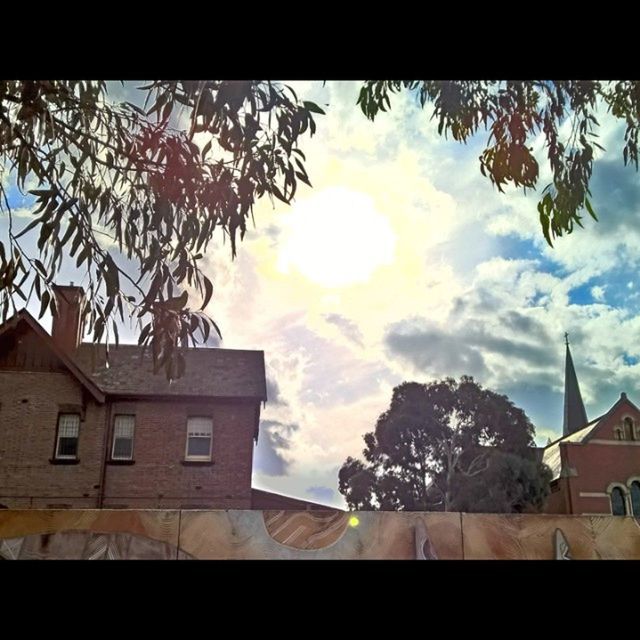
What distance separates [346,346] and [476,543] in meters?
7.64

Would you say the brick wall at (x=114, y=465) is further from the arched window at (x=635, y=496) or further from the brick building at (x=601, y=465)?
the arched window at (x=635, y=496)

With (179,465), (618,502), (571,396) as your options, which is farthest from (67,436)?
(571,396)

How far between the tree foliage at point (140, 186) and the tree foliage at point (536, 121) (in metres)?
0.57

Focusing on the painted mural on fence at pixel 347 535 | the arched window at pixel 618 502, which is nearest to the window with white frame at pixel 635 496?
the arched window at pixel 618 502

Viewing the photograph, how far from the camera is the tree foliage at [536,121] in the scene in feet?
7.60

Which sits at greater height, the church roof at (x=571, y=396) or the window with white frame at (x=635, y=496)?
the church roof at (x=571, y=396)

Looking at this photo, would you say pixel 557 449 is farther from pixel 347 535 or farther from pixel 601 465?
pixel 347 535

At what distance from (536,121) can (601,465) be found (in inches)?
542

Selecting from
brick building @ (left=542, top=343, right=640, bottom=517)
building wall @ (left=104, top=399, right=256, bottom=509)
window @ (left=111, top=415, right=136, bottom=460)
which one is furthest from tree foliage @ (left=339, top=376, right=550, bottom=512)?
window @ (left=111, top=415, right=136, bottom=460)

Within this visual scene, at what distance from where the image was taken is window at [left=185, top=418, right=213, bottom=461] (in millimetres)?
11109
